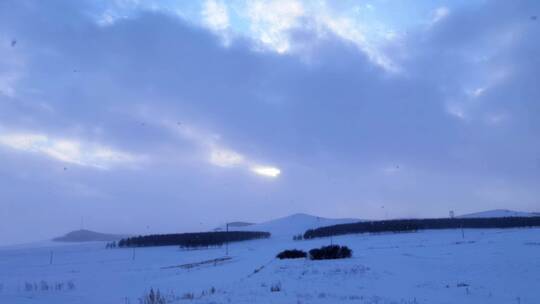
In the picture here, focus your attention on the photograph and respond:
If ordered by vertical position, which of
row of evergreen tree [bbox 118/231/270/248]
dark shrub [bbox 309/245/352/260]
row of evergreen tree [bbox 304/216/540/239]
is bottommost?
dark shrub [bbox 309/245/352/260]

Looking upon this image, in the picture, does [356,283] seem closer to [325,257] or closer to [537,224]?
[325,257]

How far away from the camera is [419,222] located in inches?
6181

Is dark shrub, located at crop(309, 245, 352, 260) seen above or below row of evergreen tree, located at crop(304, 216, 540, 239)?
below

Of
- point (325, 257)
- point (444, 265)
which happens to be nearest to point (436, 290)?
point (444, 265)

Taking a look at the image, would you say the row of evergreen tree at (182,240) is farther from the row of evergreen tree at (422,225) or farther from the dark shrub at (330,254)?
the dark shrub at (330,254)

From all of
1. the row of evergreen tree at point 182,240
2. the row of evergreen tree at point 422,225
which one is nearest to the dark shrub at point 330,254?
the row of evergreen tree at point 182,240

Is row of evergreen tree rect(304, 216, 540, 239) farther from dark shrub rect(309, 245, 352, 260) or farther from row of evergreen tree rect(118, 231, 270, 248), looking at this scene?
dark shrub rect(309, 245, 352, 260)

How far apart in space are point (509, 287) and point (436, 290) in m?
4.45

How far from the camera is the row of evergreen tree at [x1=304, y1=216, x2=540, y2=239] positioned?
139 m

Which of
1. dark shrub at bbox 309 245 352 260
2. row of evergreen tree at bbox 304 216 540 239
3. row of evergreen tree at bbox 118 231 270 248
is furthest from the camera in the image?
row of evergreen tree at bbox 118 231 270 248

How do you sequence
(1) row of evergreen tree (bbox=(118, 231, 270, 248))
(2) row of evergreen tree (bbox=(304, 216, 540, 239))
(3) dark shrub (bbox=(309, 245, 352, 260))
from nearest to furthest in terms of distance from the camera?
(3) dark shrub (bbox=(309, 245, 352, 260)) → (2) row of evergreen tree (bbox=(304, 216, 540, 239)) → (1) row of evergreen tree (bbox=(118, 231, 270, 248))

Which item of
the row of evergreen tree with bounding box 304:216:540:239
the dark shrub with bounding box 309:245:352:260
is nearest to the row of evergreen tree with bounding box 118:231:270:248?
the row of evergreen tree with bounding box 304:216:540:239

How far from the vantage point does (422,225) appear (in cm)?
15088

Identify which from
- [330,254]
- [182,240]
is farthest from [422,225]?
[330,254]
